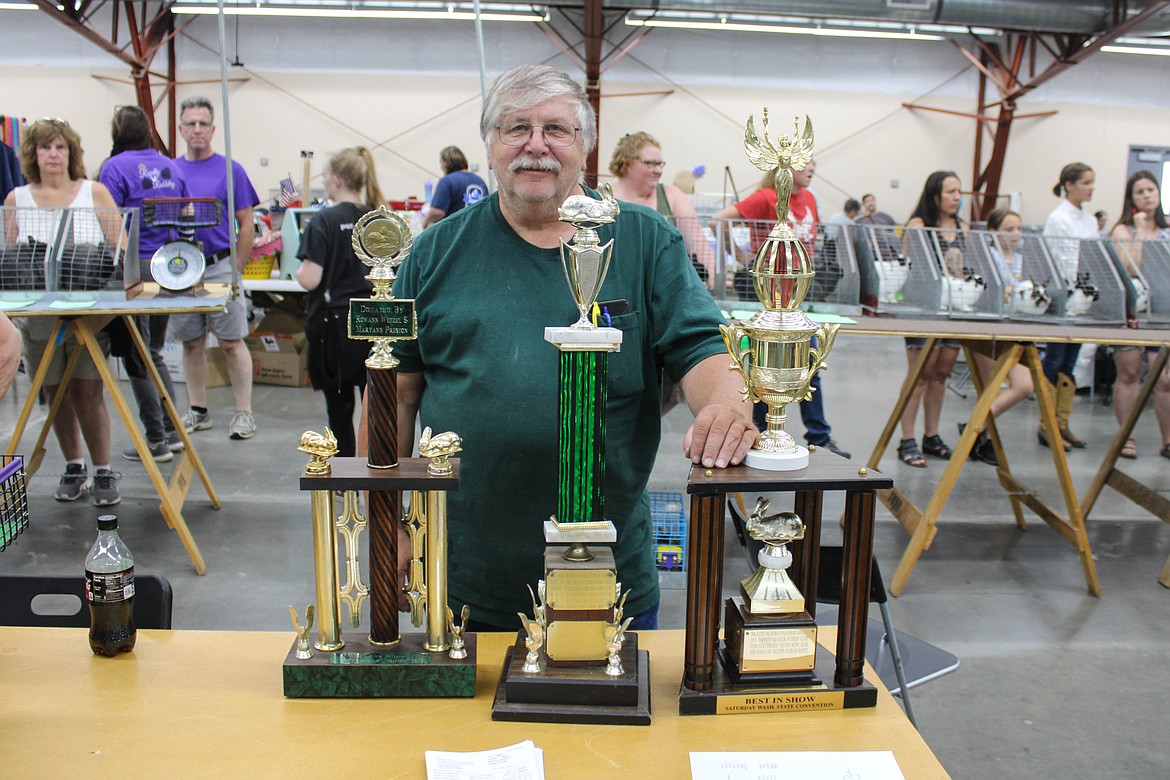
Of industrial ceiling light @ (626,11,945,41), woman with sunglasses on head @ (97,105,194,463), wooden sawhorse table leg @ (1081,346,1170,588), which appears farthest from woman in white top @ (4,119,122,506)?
industrial ceiling light @ (626,11,945,41)

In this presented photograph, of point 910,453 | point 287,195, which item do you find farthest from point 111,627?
point 287,195

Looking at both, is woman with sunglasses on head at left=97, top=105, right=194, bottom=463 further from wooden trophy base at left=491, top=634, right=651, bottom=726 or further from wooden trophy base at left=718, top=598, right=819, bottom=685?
wooden trophy base at left=718, top=598, right=819, bottom=685

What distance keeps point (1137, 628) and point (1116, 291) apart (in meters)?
1.55

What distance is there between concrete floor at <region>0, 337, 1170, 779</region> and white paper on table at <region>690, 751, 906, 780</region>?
141 cm

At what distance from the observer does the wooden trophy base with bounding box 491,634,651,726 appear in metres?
1.30

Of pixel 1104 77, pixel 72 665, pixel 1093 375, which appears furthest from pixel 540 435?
pixel 1104 77

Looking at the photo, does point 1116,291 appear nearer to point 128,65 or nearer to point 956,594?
point 956,594

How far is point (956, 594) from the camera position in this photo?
359cm

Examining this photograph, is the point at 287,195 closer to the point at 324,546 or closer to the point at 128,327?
the point at 128,327

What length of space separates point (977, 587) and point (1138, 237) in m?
2.75

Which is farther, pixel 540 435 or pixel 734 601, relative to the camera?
pixel 540 435

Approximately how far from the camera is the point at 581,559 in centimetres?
133

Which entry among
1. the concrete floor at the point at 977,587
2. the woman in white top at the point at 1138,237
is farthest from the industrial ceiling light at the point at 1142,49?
the concrete floor at the point at 977,587

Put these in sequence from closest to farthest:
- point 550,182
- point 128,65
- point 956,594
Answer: point 550,182, point 956,594, point 128,65
